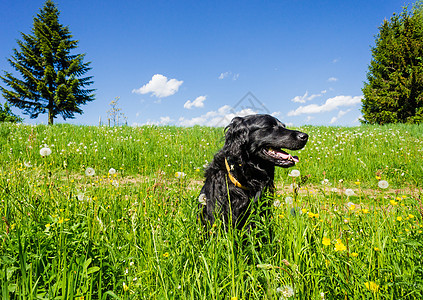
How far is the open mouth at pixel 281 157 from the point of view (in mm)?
2926

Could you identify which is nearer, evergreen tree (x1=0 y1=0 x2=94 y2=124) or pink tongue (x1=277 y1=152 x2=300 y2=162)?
pink tongue (x1=277 y1=152 x2=300 y2=162)

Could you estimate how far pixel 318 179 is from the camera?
645 cm

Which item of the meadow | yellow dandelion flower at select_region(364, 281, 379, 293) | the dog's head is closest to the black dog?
the dog's head

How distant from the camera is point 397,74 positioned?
26500 mm

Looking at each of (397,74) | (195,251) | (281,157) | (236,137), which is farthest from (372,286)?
(397,74)

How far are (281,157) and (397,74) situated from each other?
31848mm

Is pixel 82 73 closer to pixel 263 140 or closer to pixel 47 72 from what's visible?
pixel 47 72

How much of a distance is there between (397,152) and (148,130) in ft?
30.6

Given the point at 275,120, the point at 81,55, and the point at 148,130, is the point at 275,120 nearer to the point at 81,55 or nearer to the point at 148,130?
the point at 148,130

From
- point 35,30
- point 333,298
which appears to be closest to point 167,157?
point 333,298

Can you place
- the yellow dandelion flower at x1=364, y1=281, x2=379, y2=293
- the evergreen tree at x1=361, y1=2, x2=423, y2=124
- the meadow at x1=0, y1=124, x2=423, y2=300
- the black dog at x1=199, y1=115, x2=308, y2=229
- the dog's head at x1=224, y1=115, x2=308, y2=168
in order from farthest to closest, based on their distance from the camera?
the evergreen tree at x1=361, y1=2, x2=423, y2=124 < the dog's head at x1=224, y1=115, x2=308, y2=168 < the black dog at x1=199, y1=115, x2=308, y2=229 < the meadow at x1=0, y1=124, x2=423, y2=300 < the yellow dandelion flower at x1=364, y1=281, x2=379, y2=293

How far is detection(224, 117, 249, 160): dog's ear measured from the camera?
3.10 meters

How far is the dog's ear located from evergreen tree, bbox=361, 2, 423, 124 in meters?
30.9

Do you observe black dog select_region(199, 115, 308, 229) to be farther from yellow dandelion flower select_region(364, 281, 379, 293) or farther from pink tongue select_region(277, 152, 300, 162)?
yellow dandelion flower select_region(364, 281, 379, 293)
